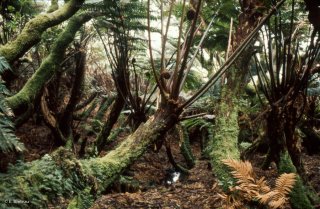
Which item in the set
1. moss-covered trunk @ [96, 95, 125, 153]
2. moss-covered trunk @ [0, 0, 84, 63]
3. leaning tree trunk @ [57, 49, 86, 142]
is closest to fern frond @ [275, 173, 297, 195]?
moss-covered trunk @ [96, 95, 125, 153]

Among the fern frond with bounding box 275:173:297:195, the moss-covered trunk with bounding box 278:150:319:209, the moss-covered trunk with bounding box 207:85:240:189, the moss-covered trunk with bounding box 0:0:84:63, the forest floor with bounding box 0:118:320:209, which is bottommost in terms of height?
the forest floor with bounding box 0:118:320:209

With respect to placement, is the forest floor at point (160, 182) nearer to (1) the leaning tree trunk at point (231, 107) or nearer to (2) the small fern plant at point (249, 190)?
(2) the small fern plant at point (249, 190)

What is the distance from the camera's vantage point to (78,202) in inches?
73.8

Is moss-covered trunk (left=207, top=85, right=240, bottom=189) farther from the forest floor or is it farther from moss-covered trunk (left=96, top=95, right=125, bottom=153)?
moss-covered trunk (left=96, top=95, right=125, bottom=153)

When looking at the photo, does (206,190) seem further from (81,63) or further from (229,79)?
(81,63)

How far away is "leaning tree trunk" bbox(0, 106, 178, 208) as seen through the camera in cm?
144

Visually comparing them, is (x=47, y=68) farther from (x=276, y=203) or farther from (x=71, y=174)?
(x=276, y=203)

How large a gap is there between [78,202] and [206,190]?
264 cm

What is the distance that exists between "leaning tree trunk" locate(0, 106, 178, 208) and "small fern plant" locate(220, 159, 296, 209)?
0.81 meters

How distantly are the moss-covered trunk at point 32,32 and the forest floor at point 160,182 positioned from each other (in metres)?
1.13

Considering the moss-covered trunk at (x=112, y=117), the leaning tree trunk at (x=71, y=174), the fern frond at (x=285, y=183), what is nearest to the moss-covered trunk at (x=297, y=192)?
the fern frond at (x=285, y=183)

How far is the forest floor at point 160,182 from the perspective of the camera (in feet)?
12.0

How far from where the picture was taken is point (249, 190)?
9.11 feet

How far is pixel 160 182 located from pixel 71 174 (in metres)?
3.17
